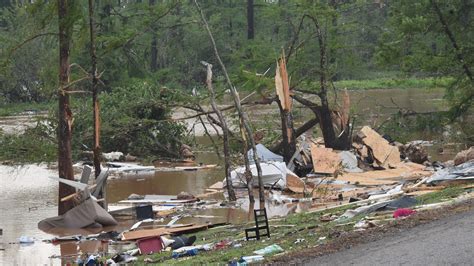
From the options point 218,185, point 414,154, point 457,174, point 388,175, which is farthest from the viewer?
point 414,154

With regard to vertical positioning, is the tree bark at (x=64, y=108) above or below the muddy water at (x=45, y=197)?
above

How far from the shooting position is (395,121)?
27391 mm

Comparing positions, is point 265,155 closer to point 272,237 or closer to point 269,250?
point 272,237

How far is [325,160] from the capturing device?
25.1m

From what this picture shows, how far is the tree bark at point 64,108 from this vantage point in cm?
1908

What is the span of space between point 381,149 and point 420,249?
16.8 meters

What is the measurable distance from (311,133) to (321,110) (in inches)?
266

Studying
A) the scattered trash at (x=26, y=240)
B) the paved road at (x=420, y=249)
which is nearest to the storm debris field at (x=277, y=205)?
the scattered trash at (x=26, y=240)

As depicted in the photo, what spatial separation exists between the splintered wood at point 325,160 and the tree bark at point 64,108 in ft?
26.2

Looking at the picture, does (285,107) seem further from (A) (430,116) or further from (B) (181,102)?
(A) (430,116)

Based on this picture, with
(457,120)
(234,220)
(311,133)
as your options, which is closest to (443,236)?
(234,220)

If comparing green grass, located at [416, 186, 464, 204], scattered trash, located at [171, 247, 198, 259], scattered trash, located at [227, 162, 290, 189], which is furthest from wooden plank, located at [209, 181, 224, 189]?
scattered trash, located at [171, 247, 198, 259]

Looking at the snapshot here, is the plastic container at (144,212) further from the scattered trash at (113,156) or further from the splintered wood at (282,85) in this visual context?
the scattered trash at (113,156)

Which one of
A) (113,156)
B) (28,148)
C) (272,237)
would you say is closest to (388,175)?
(28,148)
